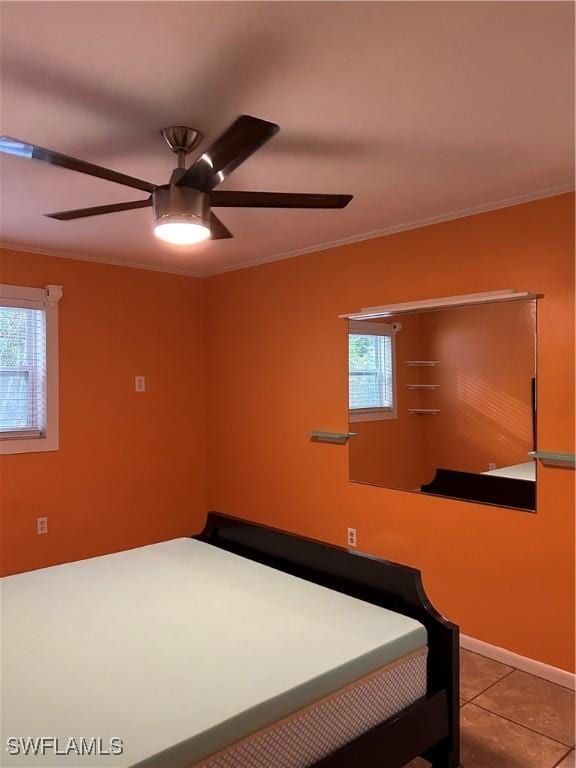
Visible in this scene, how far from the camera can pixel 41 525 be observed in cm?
369

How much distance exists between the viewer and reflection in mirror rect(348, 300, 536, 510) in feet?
8.95

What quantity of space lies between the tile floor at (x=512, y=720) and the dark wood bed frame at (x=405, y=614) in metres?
0.46

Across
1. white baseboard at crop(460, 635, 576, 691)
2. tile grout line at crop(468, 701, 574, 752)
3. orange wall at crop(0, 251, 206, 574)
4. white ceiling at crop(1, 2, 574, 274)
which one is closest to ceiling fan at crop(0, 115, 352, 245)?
white ceiling at crop(1, 2, 574, 274)

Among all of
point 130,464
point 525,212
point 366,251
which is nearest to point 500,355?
point 525,212

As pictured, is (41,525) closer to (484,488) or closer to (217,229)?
(217,229)

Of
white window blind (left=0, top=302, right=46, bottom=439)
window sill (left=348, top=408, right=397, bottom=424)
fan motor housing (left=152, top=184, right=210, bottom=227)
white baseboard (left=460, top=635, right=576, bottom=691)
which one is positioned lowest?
white baseboard (left=460, top=635, right=576, bottom=691)

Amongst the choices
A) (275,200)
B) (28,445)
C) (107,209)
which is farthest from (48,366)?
(275,200)

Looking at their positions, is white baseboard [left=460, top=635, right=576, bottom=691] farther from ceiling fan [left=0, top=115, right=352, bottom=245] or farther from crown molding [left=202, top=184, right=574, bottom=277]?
ceiling fan [left=0, top=115, right=352, bottom=245]

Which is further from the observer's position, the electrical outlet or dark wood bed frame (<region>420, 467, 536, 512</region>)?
the electrical outlet

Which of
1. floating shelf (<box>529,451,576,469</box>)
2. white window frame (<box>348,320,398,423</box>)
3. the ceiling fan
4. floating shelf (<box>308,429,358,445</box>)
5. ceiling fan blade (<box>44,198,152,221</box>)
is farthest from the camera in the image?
floating shelf (<box>308,429,358,445</box>)

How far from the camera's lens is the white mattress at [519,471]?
2.67 meters

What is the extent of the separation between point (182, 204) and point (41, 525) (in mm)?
2745

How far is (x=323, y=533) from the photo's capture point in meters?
3.66

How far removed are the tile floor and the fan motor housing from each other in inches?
82.2
